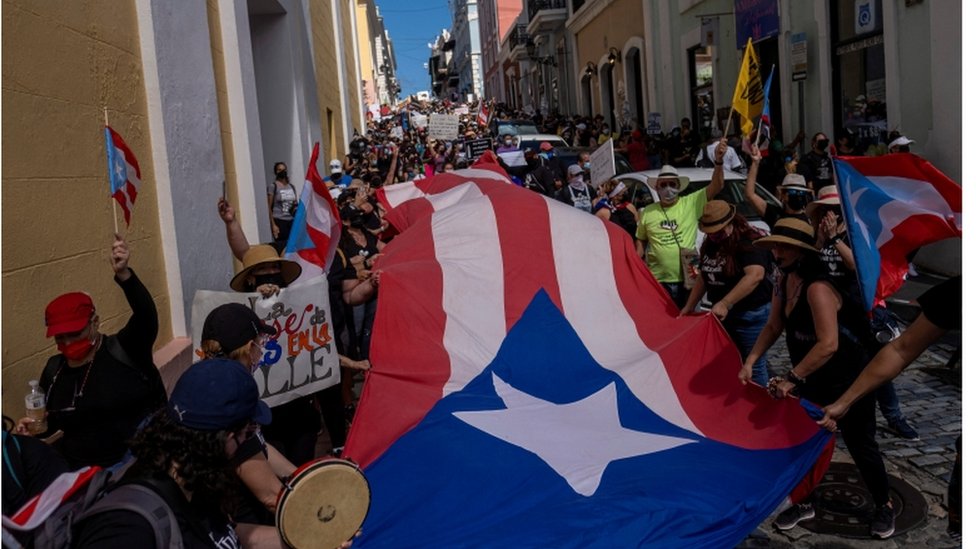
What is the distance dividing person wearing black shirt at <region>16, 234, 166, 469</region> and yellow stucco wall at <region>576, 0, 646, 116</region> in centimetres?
2241

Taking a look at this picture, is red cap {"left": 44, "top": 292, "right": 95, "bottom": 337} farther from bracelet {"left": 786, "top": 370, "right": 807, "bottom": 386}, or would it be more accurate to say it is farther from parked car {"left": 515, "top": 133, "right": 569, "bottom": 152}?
parked car {"left": 515, "top": 133, "right": 569, "bottom": 152}

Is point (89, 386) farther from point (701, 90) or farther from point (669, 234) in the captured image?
point (701, 90)

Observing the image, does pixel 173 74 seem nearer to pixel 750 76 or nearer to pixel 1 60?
pixel 1 60

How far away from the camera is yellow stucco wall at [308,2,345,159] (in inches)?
716

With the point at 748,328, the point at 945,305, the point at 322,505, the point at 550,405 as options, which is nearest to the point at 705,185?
the point at 748,328

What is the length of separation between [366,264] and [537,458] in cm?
302

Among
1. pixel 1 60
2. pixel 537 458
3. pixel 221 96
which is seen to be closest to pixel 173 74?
pixel 221 96

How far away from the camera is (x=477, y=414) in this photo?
5082 mm

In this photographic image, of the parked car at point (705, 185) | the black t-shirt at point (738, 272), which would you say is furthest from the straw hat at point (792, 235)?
the parked car at point (705, 185)

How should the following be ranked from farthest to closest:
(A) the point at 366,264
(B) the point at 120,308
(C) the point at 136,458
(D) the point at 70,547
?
(A) the point at 366,264, (B) the point at 120,308, (C) the point at 136,458, (D) the point at 70,547

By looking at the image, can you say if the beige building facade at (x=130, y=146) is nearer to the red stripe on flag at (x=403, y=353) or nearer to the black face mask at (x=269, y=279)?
the black face mask at (x=269, y=279)

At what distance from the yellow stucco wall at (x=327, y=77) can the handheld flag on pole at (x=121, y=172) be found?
42.8 feet

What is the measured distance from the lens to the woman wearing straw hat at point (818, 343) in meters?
4.39

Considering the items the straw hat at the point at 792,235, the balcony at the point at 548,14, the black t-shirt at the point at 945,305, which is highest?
the balcony at the point at 548,14
